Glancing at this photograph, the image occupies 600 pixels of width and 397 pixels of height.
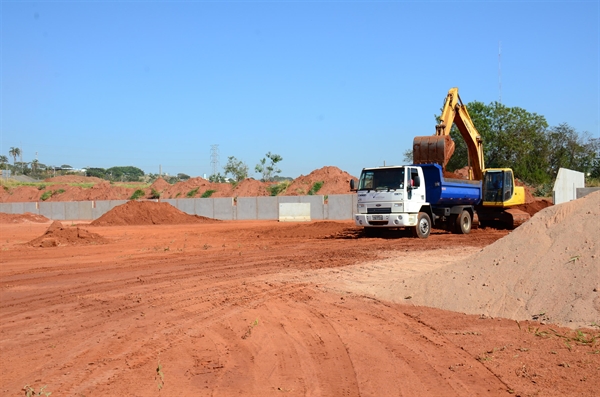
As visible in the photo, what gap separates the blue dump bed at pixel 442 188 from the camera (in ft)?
74.9

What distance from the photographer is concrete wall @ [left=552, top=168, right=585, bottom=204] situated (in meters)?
36.3

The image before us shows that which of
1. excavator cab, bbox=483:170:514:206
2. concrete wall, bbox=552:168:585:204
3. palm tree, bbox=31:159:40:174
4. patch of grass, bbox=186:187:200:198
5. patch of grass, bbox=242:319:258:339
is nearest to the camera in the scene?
patch of grass, bbox=242:319:258:339

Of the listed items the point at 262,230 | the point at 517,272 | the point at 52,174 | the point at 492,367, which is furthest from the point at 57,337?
the point at 52,174

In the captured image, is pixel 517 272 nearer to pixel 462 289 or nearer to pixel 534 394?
pixel 462 289

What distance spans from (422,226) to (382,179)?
2.49 metres

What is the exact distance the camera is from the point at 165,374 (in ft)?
21.3

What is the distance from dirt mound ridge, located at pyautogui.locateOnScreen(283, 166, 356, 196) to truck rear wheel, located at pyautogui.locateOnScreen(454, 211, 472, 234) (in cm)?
2947

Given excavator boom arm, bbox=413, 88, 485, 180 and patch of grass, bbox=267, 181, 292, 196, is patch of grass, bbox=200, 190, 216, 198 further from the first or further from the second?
excavator boom arm, bbox=413, 88, 485, 180

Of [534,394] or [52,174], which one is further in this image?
[52,174]

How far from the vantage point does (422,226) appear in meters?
22.6

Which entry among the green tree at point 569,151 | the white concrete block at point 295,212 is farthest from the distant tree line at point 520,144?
the white concrete block at point 295,212

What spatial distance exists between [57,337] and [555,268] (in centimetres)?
741

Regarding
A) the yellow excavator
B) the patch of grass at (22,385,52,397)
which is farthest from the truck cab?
the patch of grass at (22,385,52,397)

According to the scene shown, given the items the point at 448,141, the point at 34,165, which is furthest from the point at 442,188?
the point at 34,165
